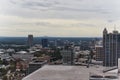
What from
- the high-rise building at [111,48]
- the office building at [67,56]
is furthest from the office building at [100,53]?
the high-rise building at [111,48]

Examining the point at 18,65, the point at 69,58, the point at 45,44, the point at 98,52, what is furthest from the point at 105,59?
the point at 45,44

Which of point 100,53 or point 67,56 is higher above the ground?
point 100,53

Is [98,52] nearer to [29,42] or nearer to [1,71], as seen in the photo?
[1,71]

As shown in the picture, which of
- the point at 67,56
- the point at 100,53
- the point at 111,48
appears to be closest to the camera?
the point at 111,48

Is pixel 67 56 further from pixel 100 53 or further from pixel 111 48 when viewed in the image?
pixel 111 48

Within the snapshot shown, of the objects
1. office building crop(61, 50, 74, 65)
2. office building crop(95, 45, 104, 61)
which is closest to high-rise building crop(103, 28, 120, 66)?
office building crop(95, 45, 104, 61)

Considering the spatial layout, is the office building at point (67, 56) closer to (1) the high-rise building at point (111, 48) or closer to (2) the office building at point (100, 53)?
(2) the office building at point (100, 53)

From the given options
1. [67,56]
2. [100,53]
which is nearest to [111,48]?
[100,53]

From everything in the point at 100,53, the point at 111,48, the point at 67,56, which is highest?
the point at 111,48
